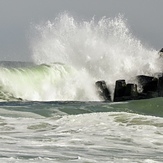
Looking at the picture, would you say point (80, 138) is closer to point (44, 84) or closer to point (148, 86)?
point (148, 86)

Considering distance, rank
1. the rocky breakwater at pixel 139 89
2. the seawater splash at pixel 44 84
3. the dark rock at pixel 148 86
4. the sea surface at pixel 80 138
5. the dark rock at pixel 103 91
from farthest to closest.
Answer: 1. the seawater splash at pixel 44 84
2. the dark rock at pixel 103 91
3. the dark rock at pixel 148 86
4. the rocky breakwater at pixel 139 89
5. the sea surface at pixel 80 138

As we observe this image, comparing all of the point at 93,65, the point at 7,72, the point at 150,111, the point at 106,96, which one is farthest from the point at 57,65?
the point at 150,111

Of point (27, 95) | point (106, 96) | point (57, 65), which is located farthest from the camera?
point (57, 65)

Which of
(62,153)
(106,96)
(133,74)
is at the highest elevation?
(133,74)

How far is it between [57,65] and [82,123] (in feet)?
88.5

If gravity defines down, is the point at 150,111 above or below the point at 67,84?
below

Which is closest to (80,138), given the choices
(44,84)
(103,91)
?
(103,91)

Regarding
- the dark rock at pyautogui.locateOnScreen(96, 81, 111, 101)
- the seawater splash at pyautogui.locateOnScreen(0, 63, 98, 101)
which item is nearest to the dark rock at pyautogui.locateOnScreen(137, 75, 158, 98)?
the dark rock at pyautogui.locateOnScreen(96, 81, 111, 101)

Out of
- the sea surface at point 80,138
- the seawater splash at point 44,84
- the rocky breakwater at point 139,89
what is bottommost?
the sea surface at point 80,138

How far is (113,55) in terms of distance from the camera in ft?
127

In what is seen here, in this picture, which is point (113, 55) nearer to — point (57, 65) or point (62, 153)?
point (57, 65)

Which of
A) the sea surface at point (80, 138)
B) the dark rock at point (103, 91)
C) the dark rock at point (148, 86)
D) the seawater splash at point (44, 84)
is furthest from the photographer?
the seawater splash at point (44, 84)

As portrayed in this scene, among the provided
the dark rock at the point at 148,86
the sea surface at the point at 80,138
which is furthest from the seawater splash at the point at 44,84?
the sea surface at the point at 80,138

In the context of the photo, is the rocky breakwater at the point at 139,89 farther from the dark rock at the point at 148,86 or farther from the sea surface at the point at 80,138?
the sea surface at the point at 80,138
